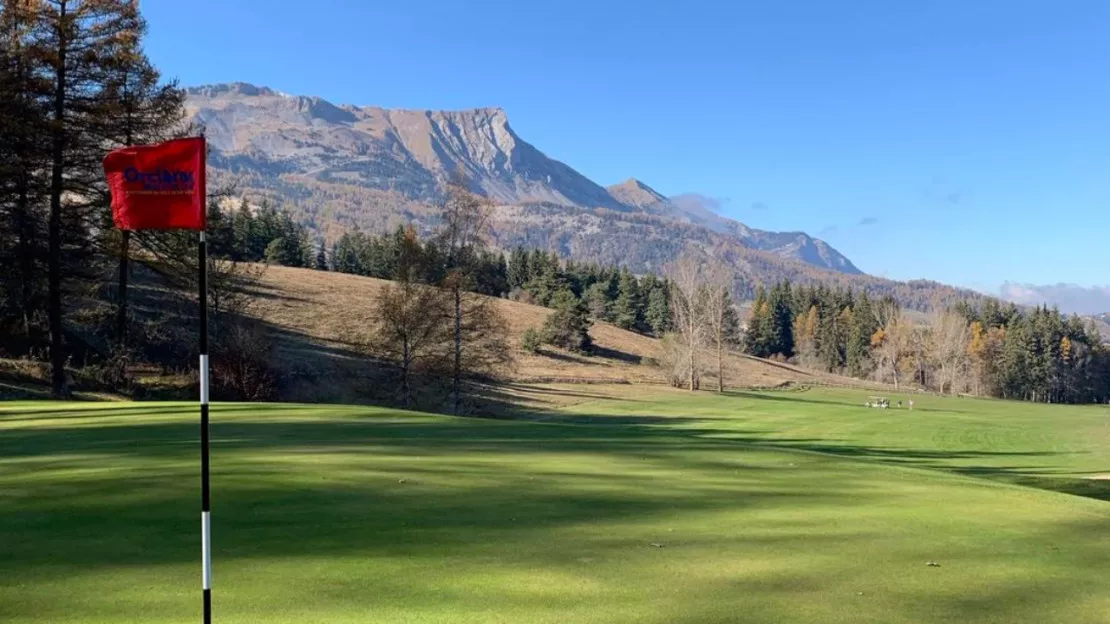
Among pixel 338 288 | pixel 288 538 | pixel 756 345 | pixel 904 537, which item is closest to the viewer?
pixel 288 538

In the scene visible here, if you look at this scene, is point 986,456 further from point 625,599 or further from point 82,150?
point 82,150

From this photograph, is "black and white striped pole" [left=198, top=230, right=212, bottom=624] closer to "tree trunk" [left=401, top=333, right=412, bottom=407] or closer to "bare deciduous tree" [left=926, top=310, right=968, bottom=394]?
"tree trunk" [left=401, top=333, right=412, bottom=407]

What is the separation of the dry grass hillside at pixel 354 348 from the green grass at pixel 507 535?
34302 millimetres

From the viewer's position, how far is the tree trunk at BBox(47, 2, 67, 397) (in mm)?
30406

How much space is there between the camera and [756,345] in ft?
495

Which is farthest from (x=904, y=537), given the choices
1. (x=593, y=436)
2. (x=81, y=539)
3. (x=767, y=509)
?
(x=593, y=436)

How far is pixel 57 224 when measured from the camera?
31.0m

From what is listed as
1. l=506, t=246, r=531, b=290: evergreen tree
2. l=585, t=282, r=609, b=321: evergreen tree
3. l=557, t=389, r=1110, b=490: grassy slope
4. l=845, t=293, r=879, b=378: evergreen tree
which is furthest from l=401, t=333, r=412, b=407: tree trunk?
l=845, t=293, r=879, b=378: evergreen tree

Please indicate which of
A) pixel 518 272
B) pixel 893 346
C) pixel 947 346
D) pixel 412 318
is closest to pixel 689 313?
pixel 412 318

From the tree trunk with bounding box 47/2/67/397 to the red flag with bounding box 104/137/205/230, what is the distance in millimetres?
29102

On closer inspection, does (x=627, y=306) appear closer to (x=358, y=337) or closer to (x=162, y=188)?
(x=358, y=337)

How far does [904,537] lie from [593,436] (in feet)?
47.7

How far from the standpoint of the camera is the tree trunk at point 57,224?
30.4 m

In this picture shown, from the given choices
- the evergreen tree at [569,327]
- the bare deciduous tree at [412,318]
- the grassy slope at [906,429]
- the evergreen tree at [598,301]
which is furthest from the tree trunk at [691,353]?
the evergreen tree at [598,301]
